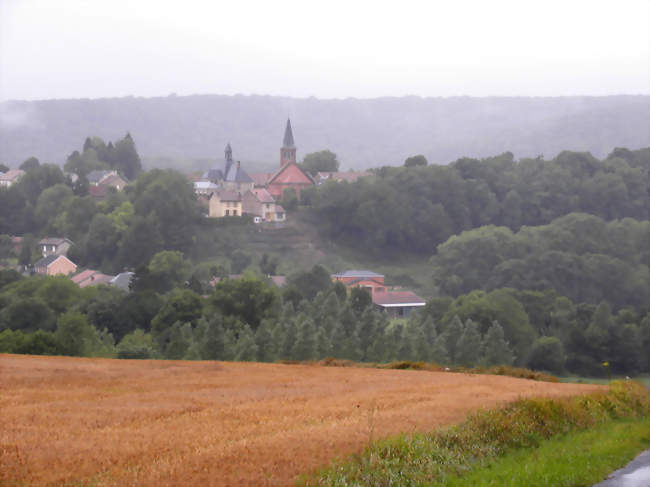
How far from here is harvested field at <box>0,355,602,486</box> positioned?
13.6 metres

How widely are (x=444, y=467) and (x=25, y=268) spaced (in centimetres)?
12767

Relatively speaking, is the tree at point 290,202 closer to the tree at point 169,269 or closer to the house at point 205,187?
the house at point 205,187

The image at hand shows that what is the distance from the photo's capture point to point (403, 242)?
14912cm

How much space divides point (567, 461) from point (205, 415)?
6.77m

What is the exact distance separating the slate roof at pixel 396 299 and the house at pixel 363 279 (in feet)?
16.3

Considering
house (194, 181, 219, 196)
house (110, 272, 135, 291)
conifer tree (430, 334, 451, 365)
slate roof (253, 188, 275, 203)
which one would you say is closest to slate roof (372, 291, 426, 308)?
house (110, 272, 135, 291)

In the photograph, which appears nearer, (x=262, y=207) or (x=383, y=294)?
(x=383, y=294)

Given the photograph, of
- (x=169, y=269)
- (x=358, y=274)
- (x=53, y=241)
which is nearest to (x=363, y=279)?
(x=358, y=274)

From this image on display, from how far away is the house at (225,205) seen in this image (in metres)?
149

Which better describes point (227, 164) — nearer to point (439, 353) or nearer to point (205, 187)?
point (205, 187)

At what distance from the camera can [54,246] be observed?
14100 cm

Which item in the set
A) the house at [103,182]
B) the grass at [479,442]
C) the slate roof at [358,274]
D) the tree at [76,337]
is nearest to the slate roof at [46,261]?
the house at [103,182]

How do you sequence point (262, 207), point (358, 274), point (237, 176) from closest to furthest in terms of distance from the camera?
point (358, 274) < point (262, 207) < point (237, 176)

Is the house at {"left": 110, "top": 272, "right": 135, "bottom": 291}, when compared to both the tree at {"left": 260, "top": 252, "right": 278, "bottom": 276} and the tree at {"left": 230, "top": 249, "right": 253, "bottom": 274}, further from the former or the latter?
the tree at {"left": 260, "top": 252, "right": 278, "bottom": 276}
